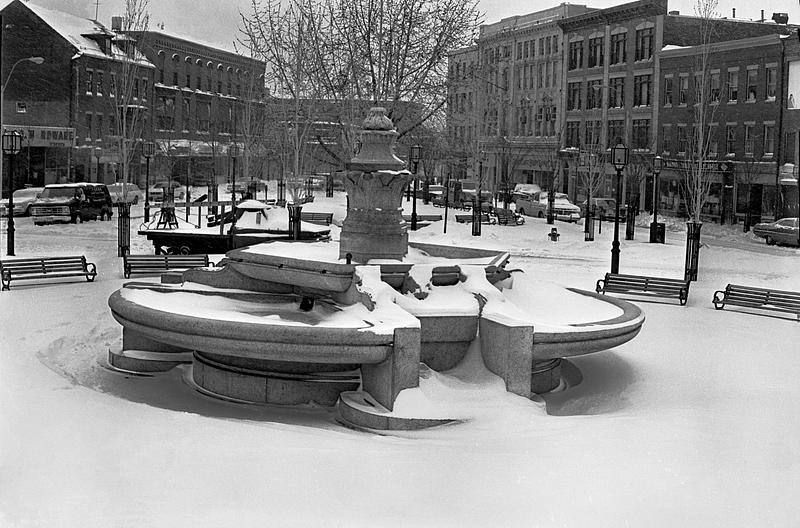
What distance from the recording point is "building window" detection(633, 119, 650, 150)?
208 ft

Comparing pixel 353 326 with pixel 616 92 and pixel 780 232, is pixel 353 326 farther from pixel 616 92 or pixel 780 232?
pixel 616 92

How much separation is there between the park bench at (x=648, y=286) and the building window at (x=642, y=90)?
4366cm

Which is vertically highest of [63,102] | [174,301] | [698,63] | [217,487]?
[698,63]

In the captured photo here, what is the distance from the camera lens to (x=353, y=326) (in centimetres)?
1152

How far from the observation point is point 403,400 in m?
11.1

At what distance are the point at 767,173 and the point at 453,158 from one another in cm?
3270

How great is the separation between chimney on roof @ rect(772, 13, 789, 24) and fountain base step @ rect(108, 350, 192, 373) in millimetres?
60550

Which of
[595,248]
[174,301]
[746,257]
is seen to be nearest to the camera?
[174,301]

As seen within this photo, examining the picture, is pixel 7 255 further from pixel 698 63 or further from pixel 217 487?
pixel 698 63

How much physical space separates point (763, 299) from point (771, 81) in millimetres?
34394

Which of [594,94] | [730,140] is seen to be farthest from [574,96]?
[730,140]

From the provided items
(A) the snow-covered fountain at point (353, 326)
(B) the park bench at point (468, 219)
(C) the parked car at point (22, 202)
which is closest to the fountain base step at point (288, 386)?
(A) the snow-covered fountain at point (353, 326)

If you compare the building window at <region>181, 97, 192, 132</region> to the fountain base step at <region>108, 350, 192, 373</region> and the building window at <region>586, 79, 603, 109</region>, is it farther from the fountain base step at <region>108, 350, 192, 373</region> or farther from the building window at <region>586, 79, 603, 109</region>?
the fountain base step at <region>108, 350, 192, 373</region>

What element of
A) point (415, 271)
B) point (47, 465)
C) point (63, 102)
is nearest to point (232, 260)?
point (415, 271)
